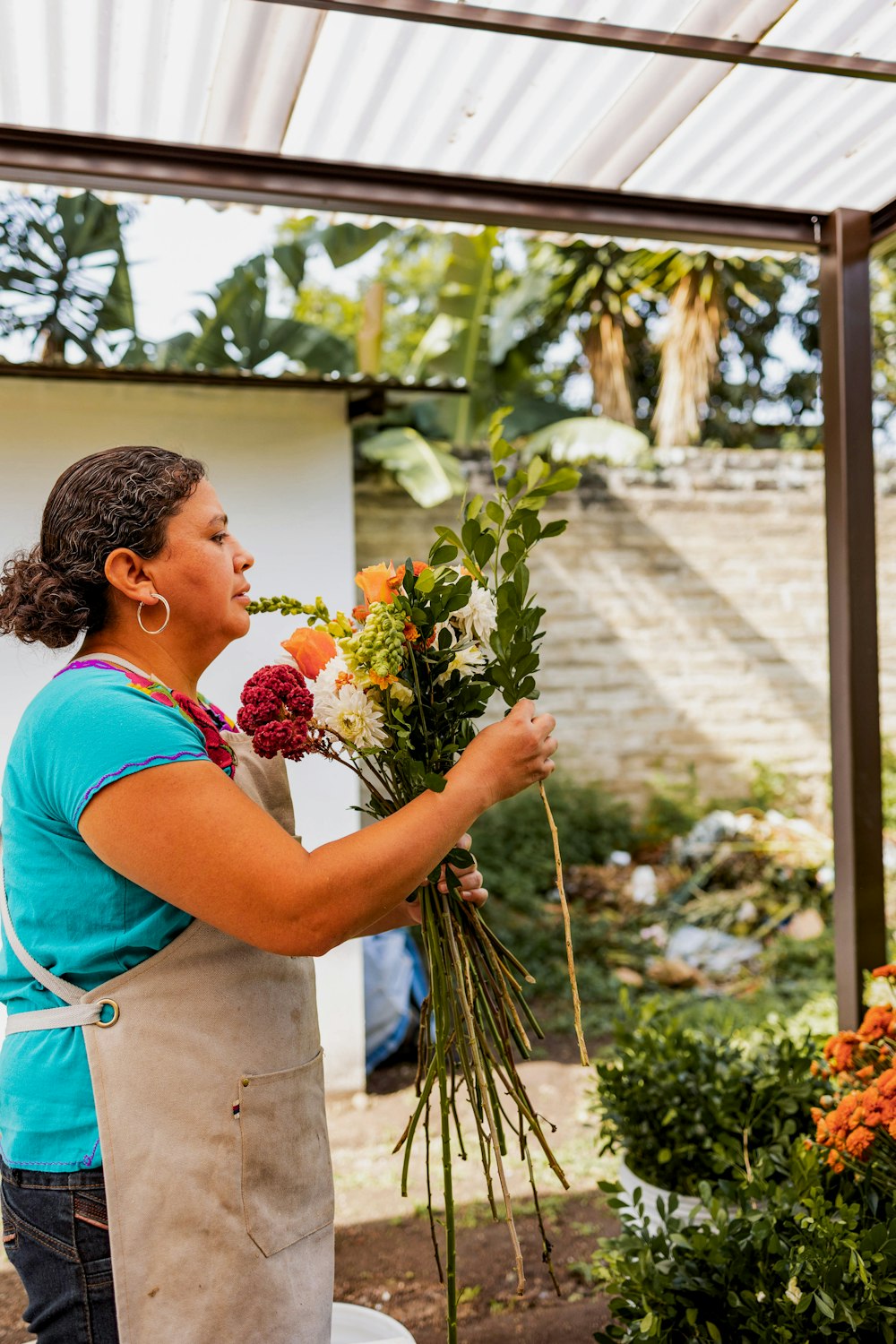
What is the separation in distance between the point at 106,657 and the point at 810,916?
5.42 meters

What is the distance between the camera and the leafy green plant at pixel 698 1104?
279 centimetres

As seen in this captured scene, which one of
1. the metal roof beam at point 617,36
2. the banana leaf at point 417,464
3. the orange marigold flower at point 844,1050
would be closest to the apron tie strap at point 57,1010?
the orange marigold flower at point 844,1050

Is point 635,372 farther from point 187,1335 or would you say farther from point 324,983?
point 187,1335

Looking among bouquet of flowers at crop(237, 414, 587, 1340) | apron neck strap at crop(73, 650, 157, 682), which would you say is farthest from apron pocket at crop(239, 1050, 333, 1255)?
apron neck strap at crop(73, 650, 157, 682)

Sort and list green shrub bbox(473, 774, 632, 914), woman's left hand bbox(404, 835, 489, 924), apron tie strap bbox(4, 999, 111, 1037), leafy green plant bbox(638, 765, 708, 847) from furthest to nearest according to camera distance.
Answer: leafy green plant bbox(638, 765, 708, 847) → green shrub bbox(473, 774, 632, 914) → woman's left hand bbox(404, 835, 489, 924) → apron tie strap bbox(4, 999, 111, 1037)

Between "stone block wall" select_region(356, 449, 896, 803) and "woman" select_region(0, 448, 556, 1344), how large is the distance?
5066 mm

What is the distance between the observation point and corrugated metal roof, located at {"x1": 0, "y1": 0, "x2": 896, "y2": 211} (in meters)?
2.17

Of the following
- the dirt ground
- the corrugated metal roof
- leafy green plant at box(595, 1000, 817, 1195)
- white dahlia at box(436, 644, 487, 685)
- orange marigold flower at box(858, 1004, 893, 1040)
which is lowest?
the dirt ground

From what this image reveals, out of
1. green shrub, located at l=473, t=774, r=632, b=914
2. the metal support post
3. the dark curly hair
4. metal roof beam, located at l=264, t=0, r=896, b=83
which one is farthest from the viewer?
green shrub, located at l=473, t=774, r=632, b=914

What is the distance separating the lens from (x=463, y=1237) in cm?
355

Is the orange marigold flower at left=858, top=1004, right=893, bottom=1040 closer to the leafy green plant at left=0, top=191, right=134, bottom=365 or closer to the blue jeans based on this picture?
the blue jeans

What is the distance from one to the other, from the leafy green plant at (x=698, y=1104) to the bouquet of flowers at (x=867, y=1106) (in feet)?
1.14

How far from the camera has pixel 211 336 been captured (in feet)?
21.0

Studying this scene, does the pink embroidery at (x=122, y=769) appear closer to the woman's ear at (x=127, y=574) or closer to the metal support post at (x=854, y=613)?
the woman's ear at (x=127, y=574)
